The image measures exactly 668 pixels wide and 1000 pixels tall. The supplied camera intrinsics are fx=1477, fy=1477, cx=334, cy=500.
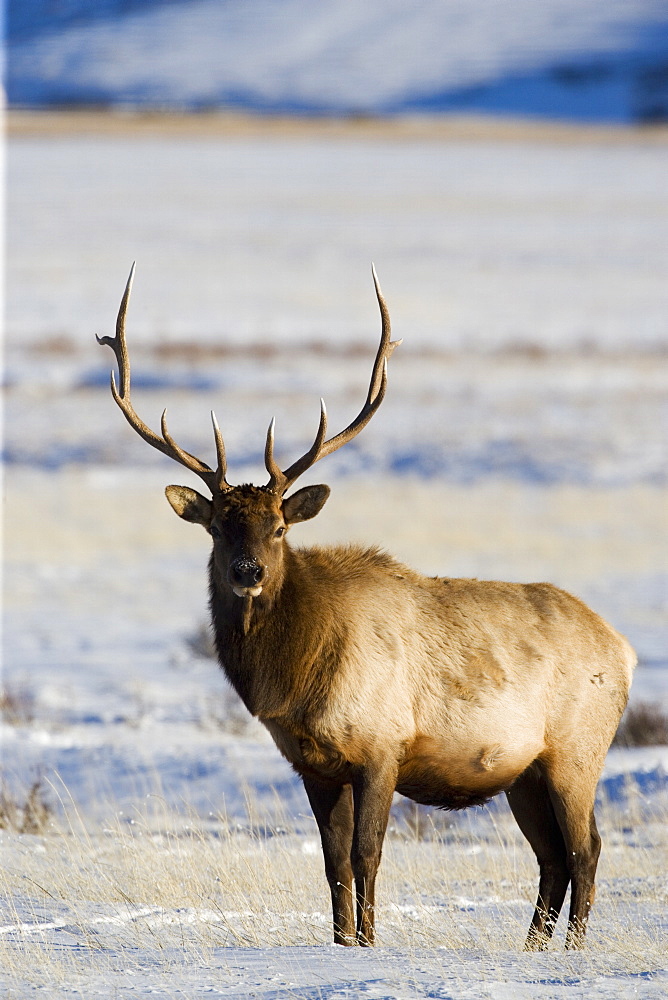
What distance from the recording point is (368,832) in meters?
5.86

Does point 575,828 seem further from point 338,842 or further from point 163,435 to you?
point 163,435

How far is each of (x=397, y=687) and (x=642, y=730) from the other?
495cm

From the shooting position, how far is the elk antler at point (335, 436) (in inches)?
253

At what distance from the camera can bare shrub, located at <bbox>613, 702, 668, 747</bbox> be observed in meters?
10.5

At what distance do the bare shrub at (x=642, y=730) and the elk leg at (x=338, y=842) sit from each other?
15.6 ft

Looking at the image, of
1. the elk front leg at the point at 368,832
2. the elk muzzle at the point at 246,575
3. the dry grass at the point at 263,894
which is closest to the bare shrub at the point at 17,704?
the dry grass at the point at 263,894

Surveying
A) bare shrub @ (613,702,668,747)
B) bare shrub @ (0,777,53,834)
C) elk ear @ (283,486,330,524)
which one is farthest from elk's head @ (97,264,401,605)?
bare shrub @ (613,702,668,747)

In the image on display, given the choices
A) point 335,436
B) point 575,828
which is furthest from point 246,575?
point 575,828

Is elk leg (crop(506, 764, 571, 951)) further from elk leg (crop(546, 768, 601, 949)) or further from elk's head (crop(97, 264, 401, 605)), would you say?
elk's head (crop(97, 264, 401, 605))

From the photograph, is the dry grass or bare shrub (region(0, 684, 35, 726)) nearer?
the dry grass

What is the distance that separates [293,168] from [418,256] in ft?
99.8

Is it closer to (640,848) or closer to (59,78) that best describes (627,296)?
(640,848)

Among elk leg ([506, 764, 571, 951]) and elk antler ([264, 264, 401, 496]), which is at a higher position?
elk antler ([264, 264, 401, 496])

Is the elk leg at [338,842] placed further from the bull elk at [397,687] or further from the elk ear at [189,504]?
the elk ear at [189,504]
